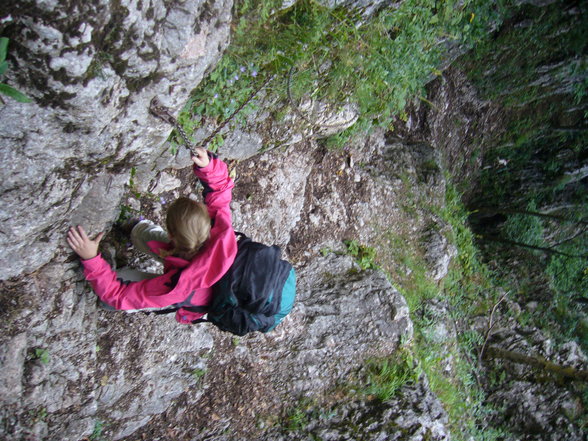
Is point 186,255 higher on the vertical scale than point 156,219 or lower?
higher

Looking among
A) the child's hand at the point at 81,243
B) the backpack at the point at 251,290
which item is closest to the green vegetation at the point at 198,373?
the backpack at the point at 251,290

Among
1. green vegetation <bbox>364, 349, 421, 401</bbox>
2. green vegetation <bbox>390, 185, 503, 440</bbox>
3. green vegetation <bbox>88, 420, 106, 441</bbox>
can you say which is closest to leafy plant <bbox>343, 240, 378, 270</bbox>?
green vegetation <bbox>390, 185, 503, 440</bbox>

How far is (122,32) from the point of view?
2.24m

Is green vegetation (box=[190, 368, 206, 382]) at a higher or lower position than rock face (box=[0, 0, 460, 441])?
lower

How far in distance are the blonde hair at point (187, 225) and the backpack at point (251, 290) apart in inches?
12.4

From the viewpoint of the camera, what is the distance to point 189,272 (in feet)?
8.96

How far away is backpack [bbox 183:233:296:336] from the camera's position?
2.85 meters

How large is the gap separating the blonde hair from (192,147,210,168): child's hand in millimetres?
514

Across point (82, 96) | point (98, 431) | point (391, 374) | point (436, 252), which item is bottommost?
point (98, 431)

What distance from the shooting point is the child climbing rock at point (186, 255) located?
269 cm

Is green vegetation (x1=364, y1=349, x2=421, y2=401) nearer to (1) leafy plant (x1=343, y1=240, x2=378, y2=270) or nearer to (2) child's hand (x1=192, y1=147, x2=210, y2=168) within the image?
(1) leafy plant (x1=343, y1=240, x2=378, y2=270)

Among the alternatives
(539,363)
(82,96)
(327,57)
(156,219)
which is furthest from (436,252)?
(82,96)

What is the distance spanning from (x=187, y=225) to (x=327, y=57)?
8.69ft

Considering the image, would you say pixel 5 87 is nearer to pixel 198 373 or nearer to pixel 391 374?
pixel 198 373
